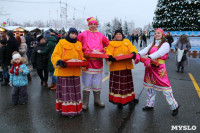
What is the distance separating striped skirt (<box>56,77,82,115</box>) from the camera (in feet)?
12.5

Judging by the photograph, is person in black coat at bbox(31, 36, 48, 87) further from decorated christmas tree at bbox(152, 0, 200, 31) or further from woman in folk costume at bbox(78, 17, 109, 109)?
decorated christmas tree at bbox(152, 0, 200, 31)

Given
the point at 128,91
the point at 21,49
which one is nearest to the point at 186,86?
the point at 128,91

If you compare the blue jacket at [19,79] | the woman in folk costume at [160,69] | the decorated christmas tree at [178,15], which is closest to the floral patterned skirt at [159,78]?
the woman in folk costume at [160,69]

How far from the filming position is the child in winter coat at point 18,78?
473 cm

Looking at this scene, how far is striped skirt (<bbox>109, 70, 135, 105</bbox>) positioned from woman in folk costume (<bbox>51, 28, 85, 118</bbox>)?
2.73 ft

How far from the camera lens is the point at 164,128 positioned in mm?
3459

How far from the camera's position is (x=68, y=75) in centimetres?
376

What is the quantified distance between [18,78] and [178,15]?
1957 cm

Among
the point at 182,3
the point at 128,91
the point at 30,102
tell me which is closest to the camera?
the point at 128,91

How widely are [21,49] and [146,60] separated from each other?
5289 mm

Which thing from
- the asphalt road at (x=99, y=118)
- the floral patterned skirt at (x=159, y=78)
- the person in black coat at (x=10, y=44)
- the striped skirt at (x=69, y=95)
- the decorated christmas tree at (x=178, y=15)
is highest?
the decorated christmas tree at (x=178, y=15)

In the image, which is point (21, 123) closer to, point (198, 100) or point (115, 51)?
point (115, 51)

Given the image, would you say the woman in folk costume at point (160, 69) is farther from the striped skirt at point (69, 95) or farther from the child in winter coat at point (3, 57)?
the child in winter coat at point (3, 57)

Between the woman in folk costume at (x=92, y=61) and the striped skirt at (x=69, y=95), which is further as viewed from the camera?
the woman in folk costume at (x=92, y=61)
